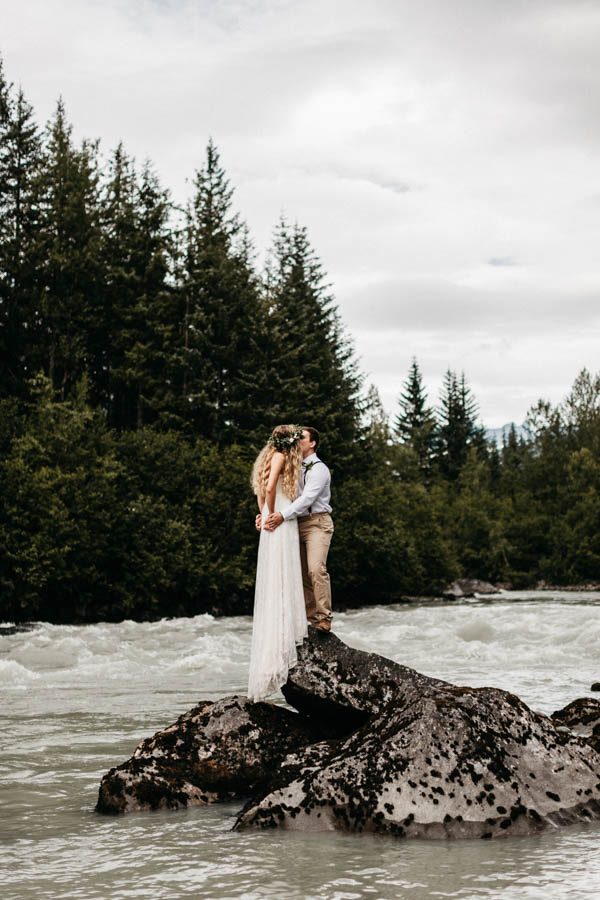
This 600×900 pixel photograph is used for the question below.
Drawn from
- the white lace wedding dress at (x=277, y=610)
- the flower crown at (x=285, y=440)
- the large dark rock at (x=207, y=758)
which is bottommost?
the large dark rock at (x=207, y=758)

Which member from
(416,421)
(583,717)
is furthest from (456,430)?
(583,717)

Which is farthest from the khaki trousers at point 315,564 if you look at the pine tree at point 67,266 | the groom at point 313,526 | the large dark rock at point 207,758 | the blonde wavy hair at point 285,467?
the pine tree at point 67,266

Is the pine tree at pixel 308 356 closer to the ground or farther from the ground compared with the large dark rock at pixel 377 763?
farther from the ground

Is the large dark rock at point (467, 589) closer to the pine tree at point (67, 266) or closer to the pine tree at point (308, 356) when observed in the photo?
the pine tree at point (308, 356)

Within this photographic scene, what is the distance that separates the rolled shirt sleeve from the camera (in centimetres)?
1017

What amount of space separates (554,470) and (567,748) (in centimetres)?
7185

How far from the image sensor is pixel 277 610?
392 inches

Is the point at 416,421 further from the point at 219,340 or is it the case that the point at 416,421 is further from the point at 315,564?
the point at 315,564

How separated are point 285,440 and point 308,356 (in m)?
45.3

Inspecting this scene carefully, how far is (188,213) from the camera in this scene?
56969mm

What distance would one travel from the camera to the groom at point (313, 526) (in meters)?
10.2

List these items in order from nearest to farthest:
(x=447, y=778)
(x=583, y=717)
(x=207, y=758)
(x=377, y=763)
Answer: (x=447, y=778)
(x=377, y=763)
(x=207, y=758)
(x=583, y=717)

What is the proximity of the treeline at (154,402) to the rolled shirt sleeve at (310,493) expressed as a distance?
21350 mm

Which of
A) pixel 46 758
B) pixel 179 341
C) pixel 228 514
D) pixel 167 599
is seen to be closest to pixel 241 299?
pixel 179 341
